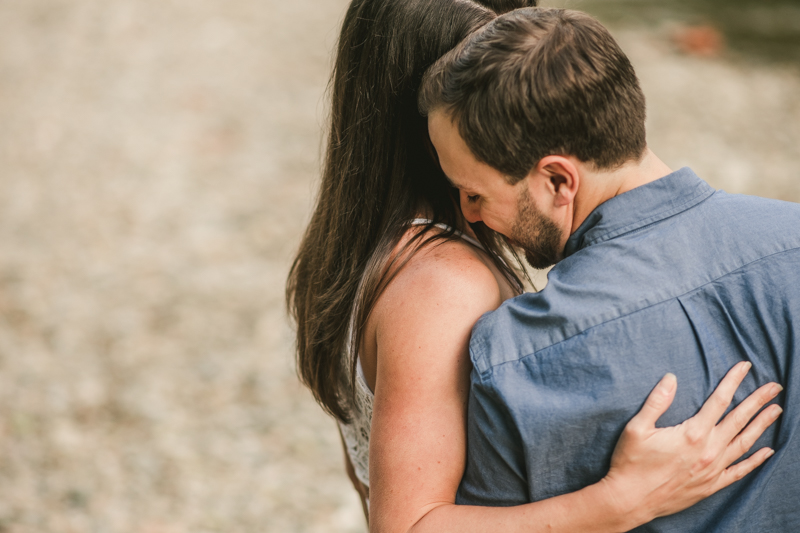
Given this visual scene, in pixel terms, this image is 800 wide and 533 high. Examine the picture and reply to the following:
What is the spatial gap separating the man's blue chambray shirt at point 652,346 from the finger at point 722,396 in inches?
0.7

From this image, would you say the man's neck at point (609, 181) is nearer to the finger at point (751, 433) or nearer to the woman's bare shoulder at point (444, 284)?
the woman's bare shoulder at point (444, 284)

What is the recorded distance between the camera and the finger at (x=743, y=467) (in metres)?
1.28

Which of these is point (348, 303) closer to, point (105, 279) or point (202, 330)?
point (202, 330)

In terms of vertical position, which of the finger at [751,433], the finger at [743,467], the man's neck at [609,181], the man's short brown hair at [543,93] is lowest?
the finger at [743,467]

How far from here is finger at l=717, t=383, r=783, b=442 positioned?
125 cm

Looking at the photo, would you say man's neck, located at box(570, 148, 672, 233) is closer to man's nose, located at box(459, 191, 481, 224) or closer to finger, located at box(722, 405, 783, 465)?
man's nose, located at box(459, 191, 481, 224)

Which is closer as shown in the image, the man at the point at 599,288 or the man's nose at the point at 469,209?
the man at the point at 599,288

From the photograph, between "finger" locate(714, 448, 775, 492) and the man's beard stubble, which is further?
the man's beard stubble

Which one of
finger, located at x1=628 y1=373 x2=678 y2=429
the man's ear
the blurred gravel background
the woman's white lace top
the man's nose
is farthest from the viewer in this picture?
the blurred gravel background

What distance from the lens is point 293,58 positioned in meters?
9.75

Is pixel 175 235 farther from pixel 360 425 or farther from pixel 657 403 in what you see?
pixel 657 403

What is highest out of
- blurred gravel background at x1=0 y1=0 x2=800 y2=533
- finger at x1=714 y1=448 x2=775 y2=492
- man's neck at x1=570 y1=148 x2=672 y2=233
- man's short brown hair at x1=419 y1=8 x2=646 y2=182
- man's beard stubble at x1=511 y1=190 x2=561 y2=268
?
man's short brown hair at x1=419 y1=8 x2=646 y2=182

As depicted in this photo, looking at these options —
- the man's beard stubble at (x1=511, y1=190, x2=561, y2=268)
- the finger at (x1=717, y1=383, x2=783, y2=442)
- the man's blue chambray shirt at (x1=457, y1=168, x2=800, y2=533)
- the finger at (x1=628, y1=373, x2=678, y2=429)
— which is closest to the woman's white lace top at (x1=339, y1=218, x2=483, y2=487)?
the man's beard stubble at (x1=511, y1=190, x2=561, y2=268)

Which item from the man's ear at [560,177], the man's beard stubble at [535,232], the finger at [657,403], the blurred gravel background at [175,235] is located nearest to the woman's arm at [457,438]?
the finger at [657,403]
